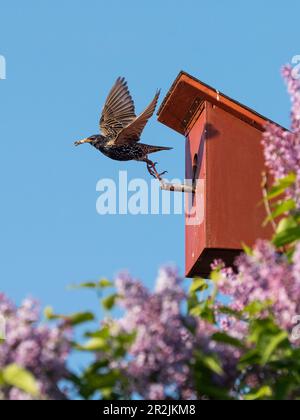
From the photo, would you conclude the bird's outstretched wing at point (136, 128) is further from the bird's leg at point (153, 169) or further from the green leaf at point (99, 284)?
the green leaf at point (99, 284)

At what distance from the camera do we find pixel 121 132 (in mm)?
9344

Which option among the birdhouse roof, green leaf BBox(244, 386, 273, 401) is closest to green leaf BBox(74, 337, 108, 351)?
green leaf BBox(244, 386, 273, 401)

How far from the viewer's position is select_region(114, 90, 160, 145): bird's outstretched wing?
340 inches

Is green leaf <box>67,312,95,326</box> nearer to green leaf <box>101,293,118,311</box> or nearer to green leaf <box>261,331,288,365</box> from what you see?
green leaf <box>101,293,118,311</box>

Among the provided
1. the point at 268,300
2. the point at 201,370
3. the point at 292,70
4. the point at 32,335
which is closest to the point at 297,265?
the point at 268,300

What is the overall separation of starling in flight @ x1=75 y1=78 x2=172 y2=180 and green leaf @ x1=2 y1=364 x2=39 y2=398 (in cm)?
618

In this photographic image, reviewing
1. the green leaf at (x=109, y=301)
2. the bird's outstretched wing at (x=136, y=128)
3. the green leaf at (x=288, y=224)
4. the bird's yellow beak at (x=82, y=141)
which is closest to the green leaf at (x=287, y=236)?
the green leaf at (x=288, y=224)

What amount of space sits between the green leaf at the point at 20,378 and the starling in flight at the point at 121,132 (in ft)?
20.3

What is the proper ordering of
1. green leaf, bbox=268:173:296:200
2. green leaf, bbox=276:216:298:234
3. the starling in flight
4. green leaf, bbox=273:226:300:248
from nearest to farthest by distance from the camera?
1. green leaf, bbox=273:226:300:248
2. green leaf, bbox=276:216:298:234
3. green leaf, bbox=268:173:296:200
4. the starling in flight

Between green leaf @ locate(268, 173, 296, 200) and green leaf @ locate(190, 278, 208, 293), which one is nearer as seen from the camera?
green leaf @ locate(268, 173, 296, 200)

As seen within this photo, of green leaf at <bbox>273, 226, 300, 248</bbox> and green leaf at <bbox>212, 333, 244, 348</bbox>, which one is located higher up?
green leaf at <bbox>273, 226, 300, 248</bbox>

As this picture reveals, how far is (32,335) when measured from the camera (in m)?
2.97
